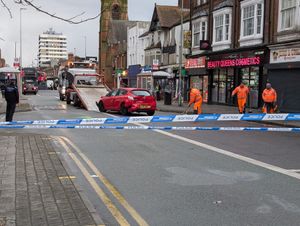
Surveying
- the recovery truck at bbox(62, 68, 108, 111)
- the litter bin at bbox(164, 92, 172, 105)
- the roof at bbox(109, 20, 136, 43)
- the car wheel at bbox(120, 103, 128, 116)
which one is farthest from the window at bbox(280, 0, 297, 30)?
the roof at bbox(109, 20, 136, 43)

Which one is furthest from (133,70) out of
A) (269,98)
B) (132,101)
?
(269,98)

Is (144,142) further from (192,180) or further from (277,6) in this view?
(277,6)

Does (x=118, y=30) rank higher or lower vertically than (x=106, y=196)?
higher

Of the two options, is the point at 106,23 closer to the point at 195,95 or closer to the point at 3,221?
the point at 195,95

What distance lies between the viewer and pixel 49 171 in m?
8.34

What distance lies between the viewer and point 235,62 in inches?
1221

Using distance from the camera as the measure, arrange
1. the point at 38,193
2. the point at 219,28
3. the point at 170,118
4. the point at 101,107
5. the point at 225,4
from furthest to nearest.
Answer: the point at 219,28
the point at 225,4
the point at 101,107
the point at 170,118
the point at 38,193

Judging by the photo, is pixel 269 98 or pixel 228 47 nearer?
pixel 269 98

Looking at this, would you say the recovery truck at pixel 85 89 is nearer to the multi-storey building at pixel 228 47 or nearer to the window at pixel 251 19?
the multi-storey building at pixel 228 47

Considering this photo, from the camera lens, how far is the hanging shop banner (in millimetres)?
24405

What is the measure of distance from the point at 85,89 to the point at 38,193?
25505mm

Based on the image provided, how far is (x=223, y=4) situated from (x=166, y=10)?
63.0 feet

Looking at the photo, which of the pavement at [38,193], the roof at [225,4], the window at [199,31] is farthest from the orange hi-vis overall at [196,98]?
the window at [199,31]

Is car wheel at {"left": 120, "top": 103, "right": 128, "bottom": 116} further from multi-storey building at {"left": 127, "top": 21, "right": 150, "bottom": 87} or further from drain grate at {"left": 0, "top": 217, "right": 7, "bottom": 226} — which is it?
multi-storey building at {"left": 127, "top": 21, "right": 150, "bottom": 87}
